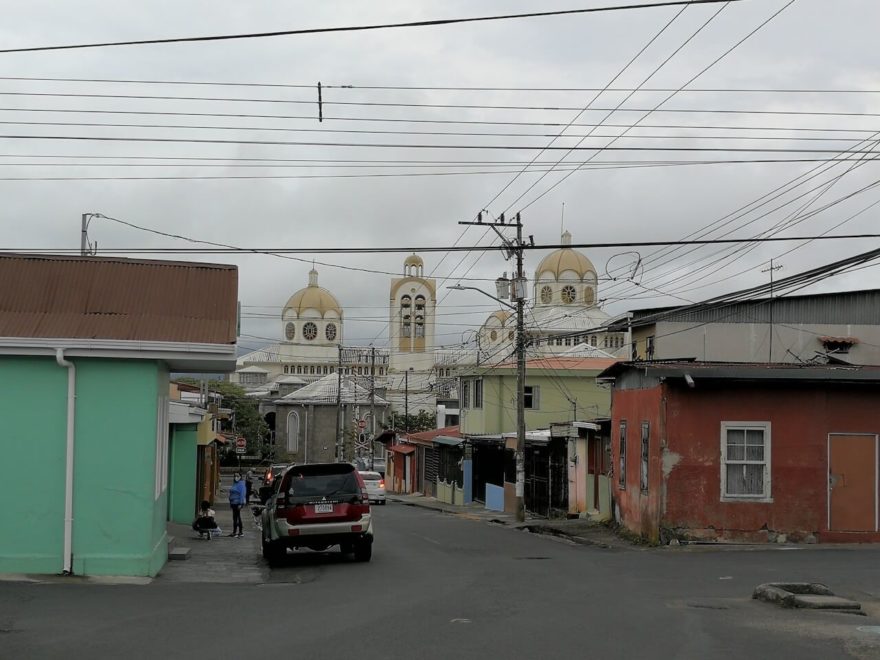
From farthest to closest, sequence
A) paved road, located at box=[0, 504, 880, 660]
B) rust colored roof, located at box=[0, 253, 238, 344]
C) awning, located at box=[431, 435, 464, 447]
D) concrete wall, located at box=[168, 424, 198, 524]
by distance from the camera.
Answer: awning, located at box=[431, 435, 464, 447] < concrete wall, located at box=[168, 424, 198, 524] < rust colored roof, located at box=[0, 253, 238, 344] < paved road, located at box=[0, 504, 880, 660]

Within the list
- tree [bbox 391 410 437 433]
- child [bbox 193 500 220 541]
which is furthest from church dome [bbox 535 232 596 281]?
child [bbox 193 500 220 541]

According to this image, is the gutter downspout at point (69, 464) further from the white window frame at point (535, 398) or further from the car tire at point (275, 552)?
the white window frame at point (535, 398)

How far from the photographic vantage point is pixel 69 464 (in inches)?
603

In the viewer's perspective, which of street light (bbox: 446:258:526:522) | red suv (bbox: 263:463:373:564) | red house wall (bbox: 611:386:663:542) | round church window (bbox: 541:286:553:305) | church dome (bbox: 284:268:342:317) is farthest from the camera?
church dome (bbox: 284:268:342:317)

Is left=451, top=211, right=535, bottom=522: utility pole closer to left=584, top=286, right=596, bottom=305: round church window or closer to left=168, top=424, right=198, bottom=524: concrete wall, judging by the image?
left=168, top=424, right=198, bottom=524: concrete wall

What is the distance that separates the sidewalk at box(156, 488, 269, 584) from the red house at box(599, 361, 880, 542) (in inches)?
319

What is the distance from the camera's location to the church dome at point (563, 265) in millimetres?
111438

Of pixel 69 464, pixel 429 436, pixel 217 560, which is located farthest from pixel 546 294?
pixel 69 464

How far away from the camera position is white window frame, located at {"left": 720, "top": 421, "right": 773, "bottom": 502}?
21.9 m

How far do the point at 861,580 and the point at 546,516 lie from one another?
861 inches

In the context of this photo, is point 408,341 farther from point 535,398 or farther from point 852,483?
point 852,483

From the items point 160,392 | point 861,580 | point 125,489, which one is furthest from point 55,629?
point 861,580

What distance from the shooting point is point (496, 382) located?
50.8 m

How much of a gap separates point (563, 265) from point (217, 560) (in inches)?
3717
